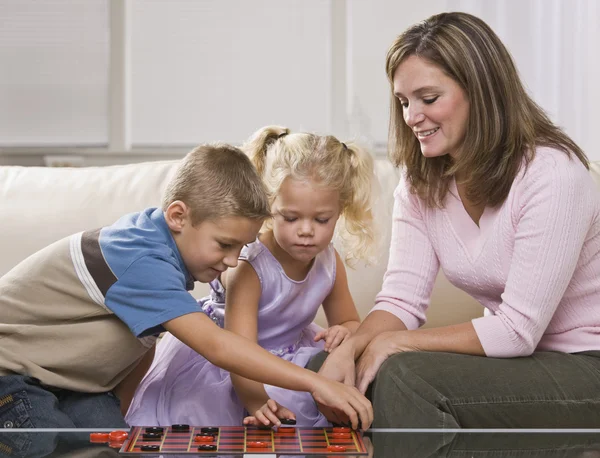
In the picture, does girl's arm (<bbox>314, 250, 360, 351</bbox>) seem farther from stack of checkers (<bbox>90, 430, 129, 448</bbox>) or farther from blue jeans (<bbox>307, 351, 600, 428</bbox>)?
stack of checkers (<bbox>90, 430, 129, 448</bbox>)

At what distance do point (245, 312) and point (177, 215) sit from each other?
9.7 inches

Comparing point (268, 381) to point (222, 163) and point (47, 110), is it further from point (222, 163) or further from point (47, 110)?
point (47, 110)

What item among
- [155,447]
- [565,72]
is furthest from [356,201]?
[565,72]

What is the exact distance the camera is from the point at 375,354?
4.39ft

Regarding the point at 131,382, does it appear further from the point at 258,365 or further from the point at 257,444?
the point at 257,444

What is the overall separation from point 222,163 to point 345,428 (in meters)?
0.55

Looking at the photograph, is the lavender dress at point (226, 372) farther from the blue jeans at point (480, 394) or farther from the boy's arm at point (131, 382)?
the blue jeans at point (480, 394)

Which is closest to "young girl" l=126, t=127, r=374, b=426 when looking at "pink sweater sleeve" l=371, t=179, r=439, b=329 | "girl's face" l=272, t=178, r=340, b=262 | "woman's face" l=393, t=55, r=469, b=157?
"girl's face" l=272, t=178, r=340, b=262

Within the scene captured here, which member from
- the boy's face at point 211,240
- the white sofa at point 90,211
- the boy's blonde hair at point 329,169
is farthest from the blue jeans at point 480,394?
the white sofa at point 90,211

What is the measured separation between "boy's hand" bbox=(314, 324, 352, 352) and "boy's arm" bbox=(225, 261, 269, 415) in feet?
0.44

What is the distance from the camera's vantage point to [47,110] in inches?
156

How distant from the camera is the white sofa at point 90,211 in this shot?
1894 mm

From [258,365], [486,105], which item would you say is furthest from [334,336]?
[486,105]

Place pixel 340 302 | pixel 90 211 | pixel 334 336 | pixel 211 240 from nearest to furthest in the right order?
pixel 211 240, pixel 334 336, pixel 340 302, pixel 90 211
